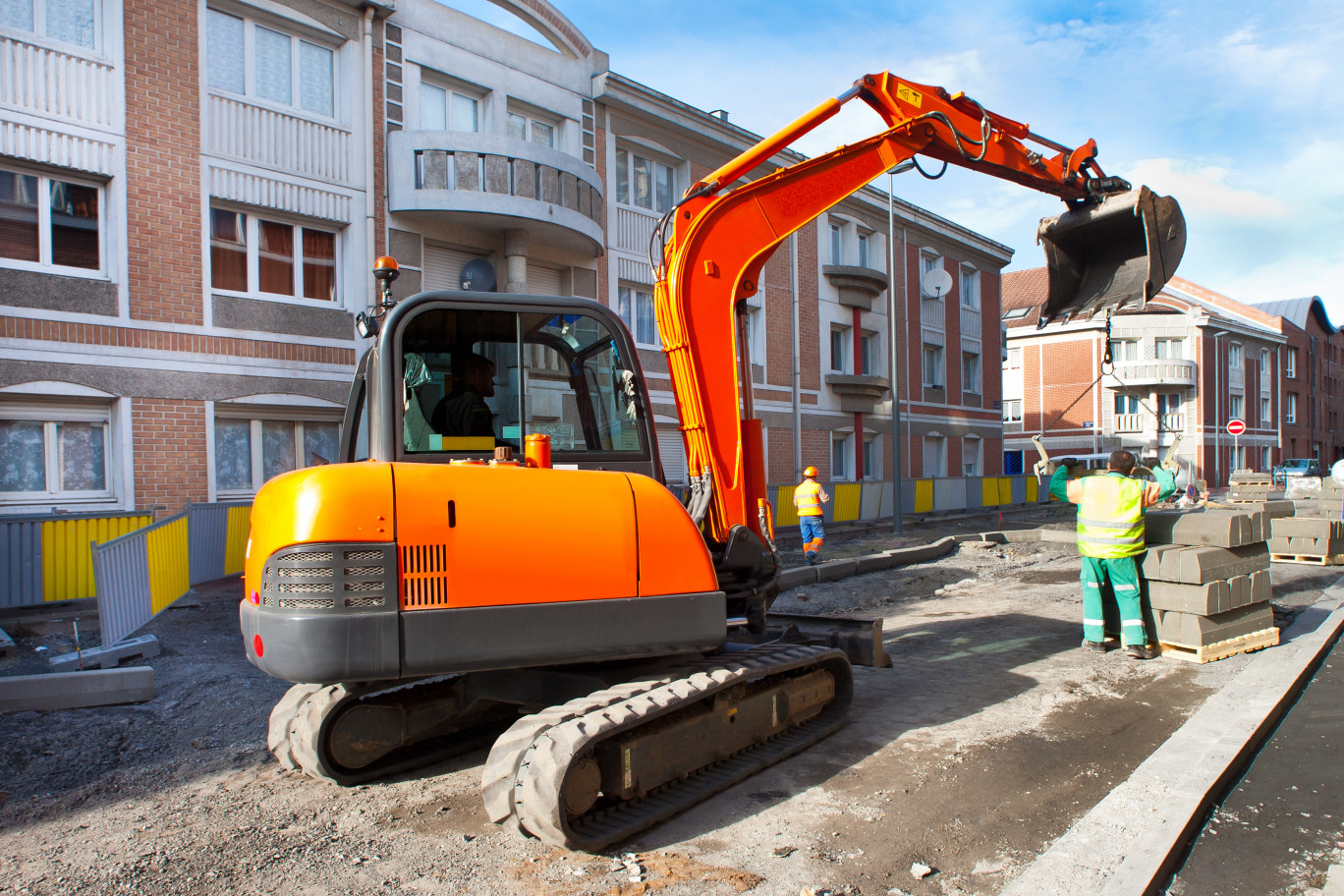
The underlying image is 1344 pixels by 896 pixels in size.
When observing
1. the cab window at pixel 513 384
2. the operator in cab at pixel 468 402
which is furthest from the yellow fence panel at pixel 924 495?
the operator in cab at pixel 468 402

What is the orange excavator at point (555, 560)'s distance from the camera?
362 centimetres

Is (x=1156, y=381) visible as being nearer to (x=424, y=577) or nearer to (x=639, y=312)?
(x=639, y=312)

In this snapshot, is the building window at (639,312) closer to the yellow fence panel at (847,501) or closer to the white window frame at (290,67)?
the yellow fence panel at (847,501)

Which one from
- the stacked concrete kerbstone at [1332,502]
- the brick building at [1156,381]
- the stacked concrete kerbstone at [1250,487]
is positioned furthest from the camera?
the brick building at [1156,381]

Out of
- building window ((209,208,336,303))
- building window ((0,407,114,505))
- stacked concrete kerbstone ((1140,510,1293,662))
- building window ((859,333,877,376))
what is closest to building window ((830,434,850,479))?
building window ((859,333,877,376))

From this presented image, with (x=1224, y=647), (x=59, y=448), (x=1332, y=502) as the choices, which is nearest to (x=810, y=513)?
(x=1224, y=647)

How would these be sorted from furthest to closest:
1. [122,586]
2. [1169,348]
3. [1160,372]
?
1. [1169,348]
2. [1160,372]
3. [122,586]

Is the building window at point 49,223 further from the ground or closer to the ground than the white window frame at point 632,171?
closer to the ground

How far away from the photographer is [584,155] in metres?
17.7

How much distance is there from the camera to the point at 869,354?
2683 cm

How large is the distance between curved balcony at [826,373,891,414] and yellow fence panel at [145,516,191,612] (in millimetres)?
17236

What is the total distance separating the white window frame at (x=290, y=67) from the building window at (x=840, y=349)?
1507 centimetres

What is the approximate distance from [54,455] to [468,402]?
10231 millimetres

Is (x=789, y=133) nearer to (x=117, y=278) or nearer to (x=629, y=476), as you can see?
(x=629, y=476)
